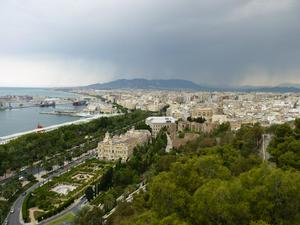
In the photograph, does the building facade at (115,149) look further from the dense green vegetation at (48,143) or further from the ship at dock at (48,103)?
the ship at dock at (48,103)

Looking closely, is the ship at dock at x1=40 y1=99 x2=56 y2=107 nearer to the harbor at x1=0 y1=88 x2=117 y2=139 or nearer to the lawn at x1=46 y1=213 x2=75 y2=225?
the harbor at x1=0 y1=88 x2=117 y2=139

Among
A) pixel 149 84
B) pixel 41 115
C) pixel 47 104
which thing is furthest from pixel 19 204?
pixel 149 84

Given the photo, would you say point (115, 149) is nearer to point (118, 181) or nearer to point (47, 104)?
point (118, 181)

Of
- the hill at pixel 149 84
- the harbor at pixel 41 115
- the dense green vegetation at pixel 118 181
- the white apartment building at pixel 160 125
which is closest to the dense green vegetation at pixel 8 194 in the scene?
the dense green vegetation at pixel 118 181

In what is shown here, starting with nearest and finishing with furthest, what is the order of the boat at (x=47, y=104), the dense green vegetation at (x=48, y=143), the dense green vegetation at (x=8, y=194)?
the dense green vegetation at (x=8, y=194) < the dense green vegetation at (x=48, y=143) < the boat at (x=47, y=104)

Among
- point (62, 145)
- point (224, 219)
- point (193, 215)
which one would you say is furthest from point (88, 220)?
point (62, 145)

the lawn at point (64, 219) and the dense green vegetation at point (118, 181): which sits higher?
the dense green vegetation at point (118, 181)

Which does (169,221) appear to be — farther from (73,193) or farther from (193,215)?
(73,193)

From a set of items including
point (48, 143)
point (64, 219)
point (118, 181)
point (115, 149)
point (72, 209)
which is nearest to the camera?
point (64, 219)

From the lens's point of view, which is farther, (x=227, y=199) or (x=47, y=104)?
(x=47, y=104)
